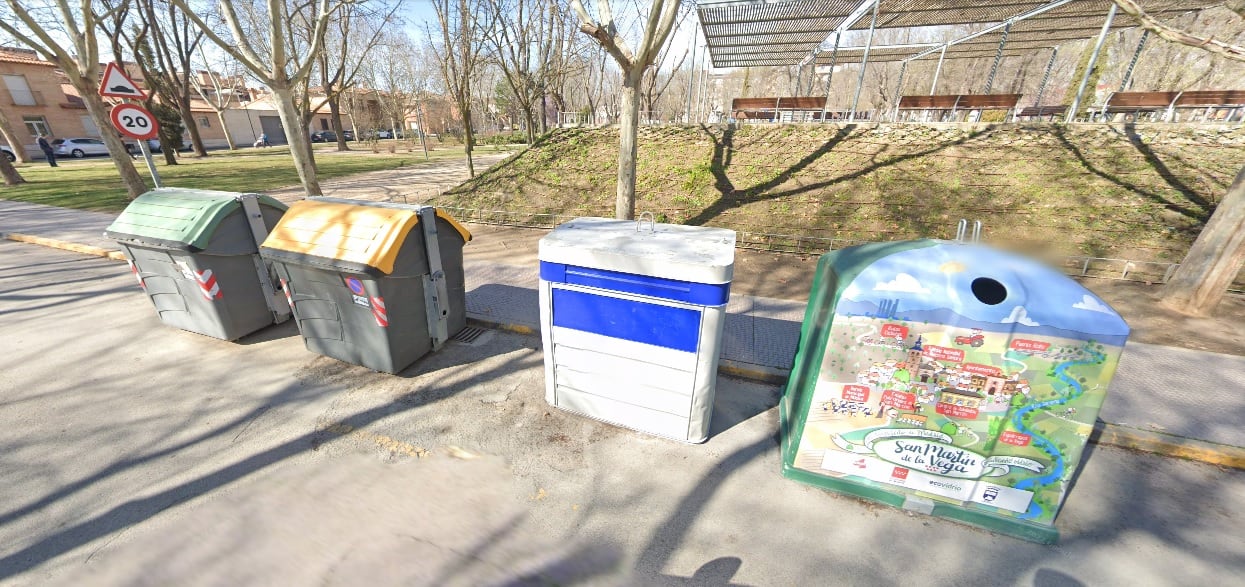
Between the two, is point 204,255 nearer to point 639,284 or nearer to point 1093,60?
point 639,284

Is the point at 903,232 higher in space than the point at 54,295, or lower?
higher

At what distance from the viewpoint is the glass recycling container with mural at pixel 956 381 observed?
2.46m

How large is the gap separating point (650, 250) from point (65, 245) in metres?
11.8

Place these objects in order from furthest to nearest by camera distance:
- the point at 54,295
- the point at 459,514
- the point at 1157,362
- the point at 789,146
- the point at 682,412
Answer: the point at 789,146 → the point at 54,295 → the point at 1157,362 → the point at 682,412 → the point at 459,514

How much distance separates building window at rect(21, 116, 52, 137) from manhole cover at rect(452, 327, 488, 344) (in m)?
51.8

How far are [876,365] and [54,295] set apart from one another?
10386 mm

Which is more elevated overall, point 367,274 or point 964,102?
point 964,102

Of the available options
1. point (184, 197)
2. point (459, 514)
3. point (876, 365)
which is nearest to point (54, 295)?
point (184, 197)

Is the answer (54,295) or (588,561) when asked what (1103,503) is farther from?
(54,295)

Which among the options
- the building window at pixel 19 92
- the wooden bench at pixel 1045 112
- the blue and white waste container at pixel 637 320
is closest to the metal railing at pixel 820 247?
the blue and white waste container at pixel 637 320

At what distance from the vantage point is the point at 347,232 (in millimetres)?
3973

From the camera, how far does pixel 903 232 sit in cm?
841

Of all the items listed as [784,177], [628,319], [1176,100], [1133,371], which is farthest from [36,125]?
[1176,100]

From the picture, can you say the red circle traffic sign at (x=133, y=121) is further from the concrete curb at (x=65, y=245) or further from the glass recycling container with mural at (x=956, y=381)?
the glass recycling container with mural at (x=956, y=381)
